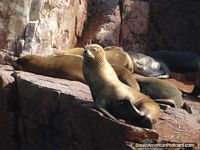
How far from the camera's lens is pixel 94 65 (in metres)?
6.76

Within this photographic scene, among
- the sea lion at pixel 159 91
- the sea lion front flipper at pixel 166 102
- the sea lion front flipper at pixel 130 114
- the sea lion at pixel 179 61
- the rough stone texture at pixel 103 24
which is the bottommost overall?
the sea lion at pixel 179 61

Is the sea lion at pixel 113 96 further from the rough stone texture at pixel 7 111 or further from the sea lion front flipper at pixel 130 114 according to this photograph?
the rough stone texture at pixel 7 111

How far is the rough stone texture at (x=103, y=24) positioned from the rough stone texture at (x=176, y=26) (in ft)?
6.24

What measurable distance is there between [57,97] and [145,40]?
659 centimetres

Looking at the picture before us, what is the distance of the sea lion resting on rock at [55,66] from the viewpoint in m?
8.20

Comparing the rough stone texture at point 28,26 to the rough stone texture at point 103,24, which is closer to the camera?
the rough stone texture at point 28,26

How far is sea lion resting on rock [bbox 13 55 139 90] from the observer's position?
323 inches

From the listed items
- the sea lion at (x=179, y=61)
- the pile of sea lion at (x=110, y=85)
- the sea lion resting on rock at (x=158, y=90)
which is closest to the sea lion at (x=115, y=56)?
the pile of sea lion at (x=110, y=85)

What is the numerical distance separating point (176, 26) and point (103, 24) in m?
3.04

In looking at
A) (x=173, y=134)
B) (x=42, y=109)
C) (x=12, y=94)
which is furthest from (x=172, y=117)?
(x=12, y=94)

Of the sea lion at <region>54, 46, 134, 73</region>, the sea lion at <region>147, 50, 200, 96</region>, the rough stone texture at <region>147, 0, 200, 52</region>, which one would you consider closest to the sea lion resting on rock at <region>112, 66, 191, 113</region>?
the sea lion at <region>54, 46, 134, 73</region>

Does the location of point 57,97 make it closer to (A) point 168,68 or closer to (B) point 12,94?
(B) point 12,94

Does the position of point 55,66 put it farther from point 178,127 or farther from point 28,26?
point 178,127

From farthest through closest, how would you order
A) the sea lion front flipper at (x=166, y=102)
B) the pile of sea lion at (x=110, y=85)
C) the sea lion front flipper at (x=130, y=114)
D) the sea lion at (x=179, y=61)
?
the sea lion at (x=179, y=61)
the sea lion front flipper at (x=166, y=102)
the pile of sea lion at (x=110, y=85)
the sea lion front flipper at (x=130, y=114)
